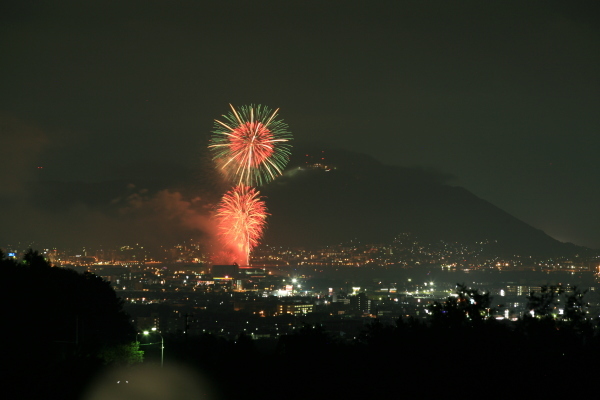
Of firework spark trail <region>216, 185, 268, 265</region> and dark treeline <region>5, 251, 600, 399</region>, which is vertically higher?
firework spark trail <region>216, 185, 268, 265</region>

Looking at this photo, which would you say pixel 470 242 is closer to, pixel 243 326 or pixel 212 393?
pixel 243 326

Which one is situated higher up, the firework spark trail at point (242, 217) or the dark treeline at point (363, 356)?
the firework spark trail at point (242, 217)

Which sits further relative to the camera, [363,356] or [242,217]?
[242,217]

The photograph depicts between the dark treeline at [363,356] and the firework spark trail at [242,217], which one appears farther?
the firework spark trail at [242,217]

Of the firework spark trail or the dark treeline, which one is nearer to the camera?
the dark treeline

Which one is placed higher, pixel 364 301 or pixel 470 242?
pixel 470 242

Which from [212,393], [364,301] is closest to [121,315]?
[212,393]

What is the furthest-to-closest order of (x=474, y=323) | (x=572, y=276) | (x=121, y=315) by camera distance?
(x=572, y=276)
(x=121, y=315)
(x=474, y=323)

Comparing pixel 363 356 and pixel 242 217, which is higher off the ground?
pixel 242 217
